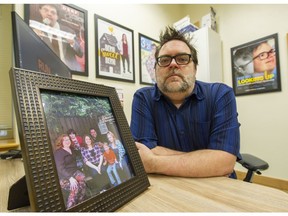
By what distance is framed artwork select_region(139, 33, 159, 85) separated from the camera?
2.28m

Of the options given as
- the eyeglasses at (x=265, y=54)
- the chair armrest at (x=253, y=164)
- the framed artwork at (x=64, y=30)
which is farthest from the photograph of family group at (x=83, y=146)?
the eyeglasses at (x=265, y=54)

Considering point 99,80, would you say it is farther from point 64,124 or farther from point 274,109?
point 274,109

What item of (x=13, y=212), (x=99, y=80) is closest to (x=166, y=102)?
(x=13, y=212)

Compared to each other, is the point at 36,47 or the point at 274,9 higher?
the point at 274,9

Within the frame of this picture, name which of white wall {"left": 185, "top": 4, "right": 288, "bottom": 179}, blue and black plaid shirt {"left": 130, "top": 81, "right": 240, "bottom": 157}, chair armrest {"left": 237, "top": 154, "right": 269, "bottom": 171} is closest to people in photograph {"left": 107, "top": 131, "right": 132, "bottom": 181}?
blue and black plaid shirt {"left": 130, "top": 81, "right": 240, "bottom": 157}

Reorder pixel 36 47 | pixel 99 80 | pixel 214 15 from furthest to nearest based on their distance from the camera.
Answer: pixel 214 15
pixel 99 80
pixel 36 47

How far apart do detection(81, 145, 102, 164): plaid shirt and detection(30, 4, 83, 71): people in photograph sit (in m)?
1.43

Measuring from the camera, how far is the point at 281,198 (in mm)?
462

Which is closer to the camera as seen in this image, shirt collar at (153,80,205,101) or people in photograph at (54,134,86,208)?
people in photograph at (54,134,86,208)

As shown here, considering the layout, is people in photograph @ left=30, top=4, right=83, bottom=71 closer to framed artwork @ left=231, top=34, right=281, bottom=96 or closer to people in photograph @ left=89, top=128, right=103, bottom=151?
people in photograph @ left=89, top=128, right=103, bottom=151

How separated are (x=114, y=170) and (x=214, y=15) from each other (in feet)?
8.84

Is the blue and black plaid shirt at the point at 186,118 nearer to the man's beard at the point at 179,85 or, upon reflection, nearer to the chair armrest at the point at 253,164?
the man's beard at the point at 179,85

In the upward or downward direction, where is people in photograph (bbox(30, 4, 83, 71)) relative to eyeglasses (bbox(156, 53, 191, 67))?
upward

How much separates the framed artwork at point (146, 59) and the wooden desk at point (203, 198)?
179cm
